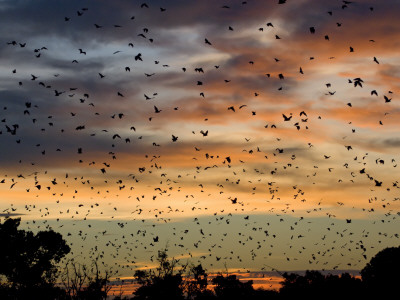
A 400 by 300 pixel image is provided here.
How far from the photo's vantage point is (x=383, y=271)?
81.0m

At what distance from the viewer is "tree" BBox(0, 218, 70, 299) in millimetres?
90875

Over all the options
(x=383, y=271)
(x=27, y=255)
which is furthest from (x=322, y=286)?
(x=27, y=255)

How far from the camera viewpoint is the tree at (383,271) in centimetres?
7288

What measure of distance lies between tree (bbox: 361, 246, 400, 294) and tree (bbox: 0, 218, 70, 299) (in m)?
50.5

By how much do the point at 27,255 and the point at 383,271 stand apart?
59.8 metres

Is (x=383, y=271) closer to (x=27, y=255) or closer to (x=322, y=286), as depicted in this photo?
(x=322, y=286)

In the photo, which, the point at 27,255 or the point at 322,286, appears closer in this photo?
the point at 322,286

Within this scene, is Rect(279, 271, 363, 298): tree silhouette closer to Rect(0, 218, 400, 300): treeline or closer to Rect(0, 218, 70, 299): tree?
Rect(0, 218, 400, 300): treeline

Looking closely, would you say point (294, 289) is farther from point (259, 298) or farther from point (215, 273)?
point (215, 273)

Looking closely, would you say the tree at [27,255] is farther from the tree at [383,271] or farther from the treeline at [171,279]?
the tree at [383,271]

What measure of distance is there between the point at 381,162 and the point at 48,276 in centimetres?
6934

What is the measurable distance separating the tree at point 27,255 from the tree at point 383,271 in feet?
166

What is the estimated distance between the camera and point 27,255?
94250 millimetres

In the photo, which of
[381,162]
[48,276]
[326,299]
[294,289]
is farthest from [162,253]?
[381,162]
